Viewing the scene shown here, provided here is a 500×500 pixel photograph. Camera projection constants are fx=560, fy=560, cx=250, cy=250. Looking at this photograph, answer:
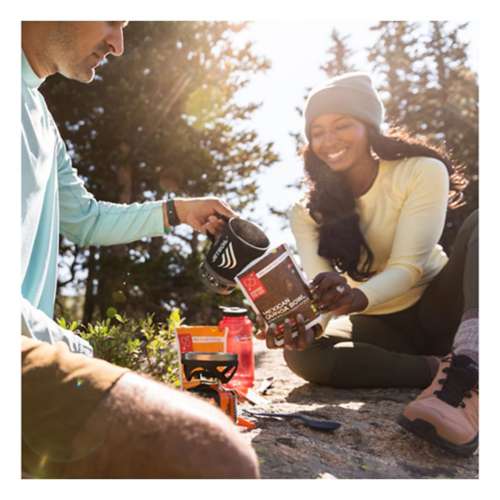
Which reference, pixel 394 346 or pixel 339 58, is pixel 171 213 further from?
pixel 339 58

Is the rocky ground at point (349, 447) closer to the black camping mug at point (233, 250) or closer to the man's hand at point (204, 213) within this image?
the black camping mug at point (233, 250)

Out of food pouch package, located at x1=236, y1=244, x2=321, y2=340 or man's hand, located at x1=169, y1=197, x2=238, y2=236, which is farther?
man's hand, located at x1=169, y1=197, x2=238, y2=236

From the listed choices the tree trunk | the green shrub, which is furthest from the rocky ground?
the tree trunk

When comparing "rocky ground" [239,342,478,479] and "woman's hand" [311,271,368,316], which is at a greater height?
"woman's hand" [311,271,368,316]

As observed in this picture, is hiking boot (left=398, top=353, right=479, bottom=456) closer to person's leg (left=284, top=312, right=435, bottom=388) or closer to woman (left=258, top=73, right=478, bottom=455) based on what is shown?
woman (left=258, top=73, right=478, bottom=455)

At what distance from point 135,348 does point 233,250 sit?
0.64 meters

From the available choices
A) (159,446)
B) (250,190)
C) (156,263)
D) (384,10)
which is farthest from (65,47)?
(250,190)

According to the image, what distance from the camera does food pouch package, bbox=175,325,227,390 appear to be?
2.28 meters

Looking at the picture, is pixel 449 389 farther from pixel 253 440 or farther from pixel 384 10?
pixel 384 10

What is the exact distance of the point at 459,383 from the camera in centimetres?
177

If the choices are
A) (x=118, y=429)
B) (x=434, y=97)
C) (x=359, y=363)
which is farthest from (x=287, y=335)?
(x=434, y=97)

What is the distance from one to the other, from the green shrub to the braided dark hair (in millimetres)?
937

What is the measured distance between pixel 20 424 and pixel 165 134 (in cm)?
507

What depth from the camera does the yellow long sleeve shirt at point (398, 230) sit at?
8.43ft
